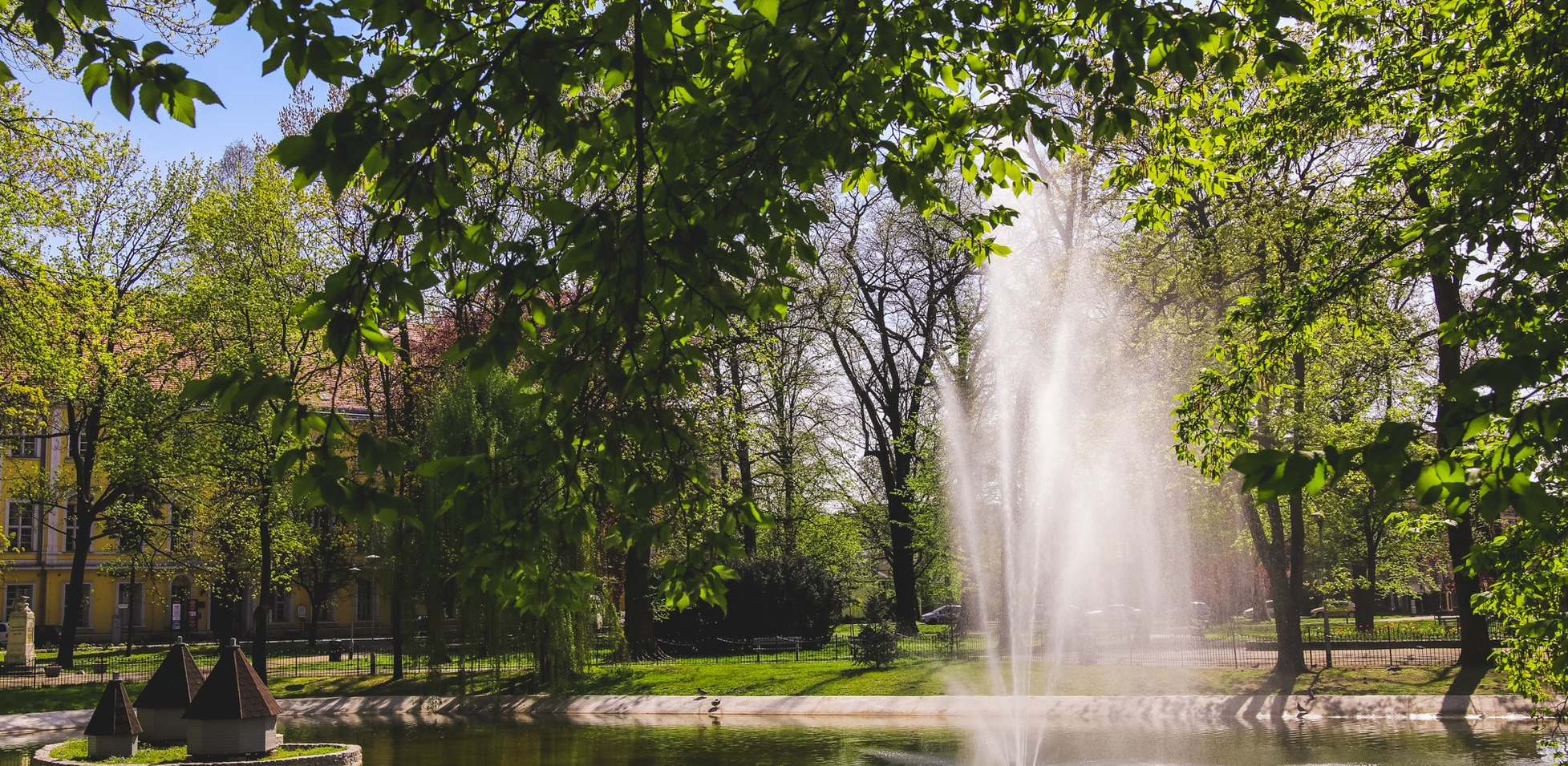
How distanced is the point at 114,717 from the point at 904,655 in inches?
718

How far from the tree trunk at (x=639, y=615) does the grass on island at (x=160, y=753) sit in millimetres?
14955

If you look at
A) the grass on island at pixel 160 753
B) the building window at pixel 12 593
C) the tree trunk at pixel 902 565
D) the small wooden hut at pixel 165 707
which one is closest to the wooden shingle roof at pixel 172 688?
the small wooden hut at pixel 165 707

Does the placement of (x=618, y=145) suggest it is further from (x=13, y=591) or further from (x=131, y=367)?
(x=13, y=591)

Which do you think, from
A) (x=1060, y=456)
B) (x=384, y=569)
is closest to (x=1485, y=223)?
(x=1060, y=456)

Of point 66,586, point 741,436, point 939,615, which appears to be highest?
point 741,436

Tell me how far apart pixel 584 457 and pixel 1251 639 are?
34.3m

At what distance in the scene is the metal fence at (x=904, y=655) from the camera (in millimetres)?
26344

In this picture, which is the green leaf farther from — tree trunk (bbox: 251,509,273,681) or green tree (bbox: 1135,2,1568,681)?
tree trunk (bbox: 251,509,273,681)

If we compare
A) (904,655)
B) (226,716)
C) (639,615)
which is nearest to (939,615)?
(639,615)

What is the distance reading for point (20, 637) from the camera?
3206 centimetres

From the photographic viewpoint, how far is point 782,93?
4.82 metres

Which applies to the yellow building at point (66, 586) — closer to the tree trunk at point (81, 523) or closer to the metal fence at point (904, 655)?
the metal fence at point (904, 655)

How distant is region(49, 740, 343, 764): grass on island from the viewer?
52.5ft

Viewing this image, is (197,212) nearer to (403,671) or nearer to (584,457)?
(403,671)
